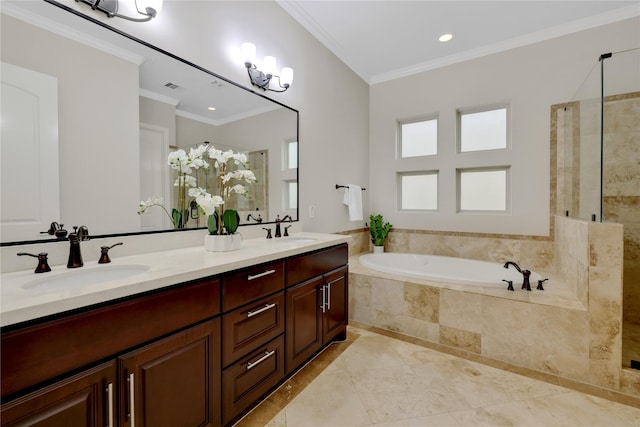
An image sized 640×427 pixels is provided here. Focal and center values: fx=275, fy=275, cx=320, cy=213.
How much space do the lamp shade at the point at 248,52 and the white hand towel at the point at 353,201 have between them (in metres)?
1.55

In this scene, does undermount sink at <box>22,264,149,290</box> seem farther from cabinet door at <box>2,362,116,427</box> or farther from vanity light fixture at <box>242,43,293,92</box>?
vanity light fixture at <box>242,43,293,92</box>

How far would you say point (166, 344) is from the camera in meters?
0.99

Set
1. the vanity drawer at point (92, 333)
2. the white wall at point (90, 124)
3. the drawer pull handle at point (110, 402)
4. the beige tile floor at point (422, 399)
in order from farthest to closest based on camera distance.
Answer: the beige tile floor at point (422, 399) < the white wall at point (90, 124) < the drawer pull handle at point (110, 402) < the vanity drawer at point (92, 333)

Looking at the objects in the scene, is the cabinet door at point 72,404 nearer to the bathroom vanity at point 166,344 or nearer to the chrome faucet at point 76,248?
the bathroom vanity at point 166,344

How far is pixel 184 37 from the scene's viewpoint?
5.33ft

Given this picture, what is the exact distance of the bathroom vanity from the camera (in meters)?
0.73

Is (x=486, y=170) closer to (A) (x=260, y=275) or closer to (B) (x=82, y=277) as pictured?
(A) (x=260, y=275)

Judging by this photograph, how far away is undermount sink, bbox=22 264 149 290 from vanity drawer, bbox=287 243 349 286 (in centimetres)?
73

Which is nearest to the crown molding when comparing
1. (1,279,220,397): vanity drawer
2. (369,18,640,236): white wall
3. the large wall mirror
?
the large wall mirror

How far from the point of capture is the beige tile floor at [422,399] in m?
A: 1.43

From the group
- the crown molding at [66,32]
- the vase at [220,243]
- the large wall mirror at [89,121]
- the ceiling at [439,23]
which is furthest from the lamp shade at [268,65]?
the vase at [220,243]

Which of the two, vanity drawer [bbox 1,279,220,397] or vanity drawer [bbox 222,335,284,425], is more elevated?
vanity drawer [bbox 1,279,220,397]

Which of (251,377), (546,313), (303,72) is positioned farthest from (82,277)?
(546,313)

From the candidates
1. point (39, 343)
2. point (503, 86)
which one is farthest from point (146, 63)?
point (503, 86)
